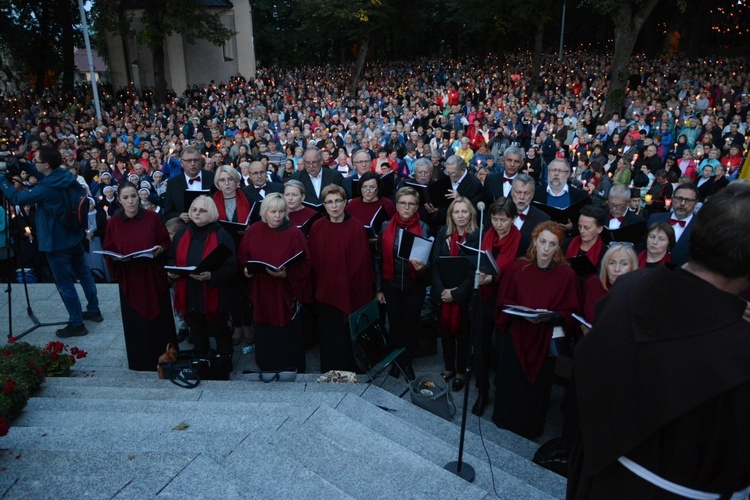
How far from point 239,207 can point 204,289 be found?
4.57 feet

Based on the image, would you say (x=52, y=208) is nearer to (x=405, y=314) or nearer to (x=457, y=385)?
(x=405, y=314)

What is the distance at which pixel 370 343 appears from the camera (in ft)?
17.0

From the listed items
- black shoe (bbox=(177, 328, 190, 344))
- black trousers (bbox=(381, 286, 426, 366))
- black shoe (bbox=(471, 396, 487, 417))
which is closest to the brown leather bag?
black shoe (bbox=(177, 328, 190, 344))

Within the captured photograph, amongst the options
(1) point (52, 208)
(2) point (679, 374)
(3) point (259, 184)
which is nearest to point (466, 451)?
(2) point (679, 374)

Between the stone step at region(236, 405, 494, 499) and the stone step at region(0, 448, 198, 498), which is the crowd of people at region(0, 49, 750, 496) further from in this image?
the stone step at region(0, 448, 198, 498)

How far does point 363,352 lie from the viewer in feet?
16.7

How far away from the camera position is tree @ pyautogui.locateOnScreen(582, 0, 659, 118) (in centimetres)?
1810

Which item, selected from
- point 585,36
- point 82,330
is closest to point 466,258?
point 82,330

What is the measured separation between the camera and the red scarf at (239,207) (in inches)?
246

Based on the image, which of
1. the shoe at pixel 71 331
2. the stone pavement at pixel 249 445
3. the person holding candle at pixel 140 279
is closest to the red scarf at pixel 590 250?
the stone pavement at pixel 249 445

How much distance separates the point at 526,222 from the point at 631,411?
3970 millimetres

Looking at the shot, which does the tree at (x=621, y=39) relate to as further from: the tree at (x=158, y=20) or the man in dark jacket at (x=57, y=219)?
the man in dark jacket at (x=57, y=219)

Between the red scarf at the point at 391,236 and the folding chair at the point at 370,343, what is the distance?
0.33 m

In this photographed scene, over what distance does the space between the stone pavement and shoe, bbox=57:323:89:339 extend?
4.19ft
